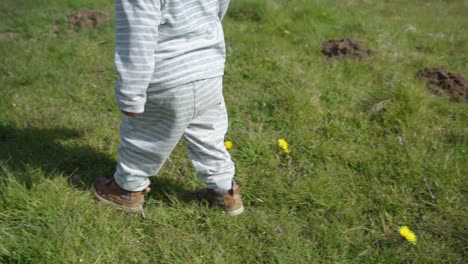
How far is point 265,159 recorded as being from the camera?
9.50 ft

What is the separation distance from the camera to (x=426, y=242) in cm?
227

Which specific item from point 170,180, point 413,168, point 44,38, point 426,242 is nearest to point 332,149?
point 413,168

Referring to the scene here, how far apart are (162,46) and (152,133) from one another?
1.41 ft

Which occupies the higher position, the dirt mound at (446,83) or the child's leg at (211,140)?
the child's leg at (211,140)

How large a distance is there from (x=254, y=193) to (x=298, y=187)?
0.25 metres

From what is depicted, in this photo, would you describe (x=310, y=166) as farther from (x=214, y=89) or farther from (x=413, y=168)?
(x=214, y=89)

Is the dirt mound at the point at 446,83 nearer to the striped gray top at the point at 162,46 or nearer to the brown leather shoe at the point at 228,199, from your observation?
the brown leather shoe at the point at 228,199

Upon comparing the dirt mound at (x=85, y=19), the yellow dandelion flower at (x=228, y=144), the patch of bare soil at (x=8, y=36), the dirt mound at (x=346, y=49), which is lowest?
the patch of bare soil at (x=8, y=36)

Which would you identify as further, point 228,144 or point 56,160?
point 228,144

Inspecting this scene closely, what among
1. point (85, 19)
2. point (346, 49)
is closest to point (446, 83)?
point (346, 49)

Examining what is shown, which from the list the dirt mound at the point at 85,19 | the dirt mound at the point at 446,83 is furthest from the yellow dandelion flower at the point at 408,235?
the dirt mound at the point at 85,19

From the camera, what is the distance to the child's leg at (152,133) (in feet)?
6.57

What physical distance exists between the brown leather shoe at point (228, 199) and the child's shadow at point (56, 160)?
0.19 metres

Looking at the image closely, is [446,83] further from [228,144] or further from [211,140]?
[211,140]
